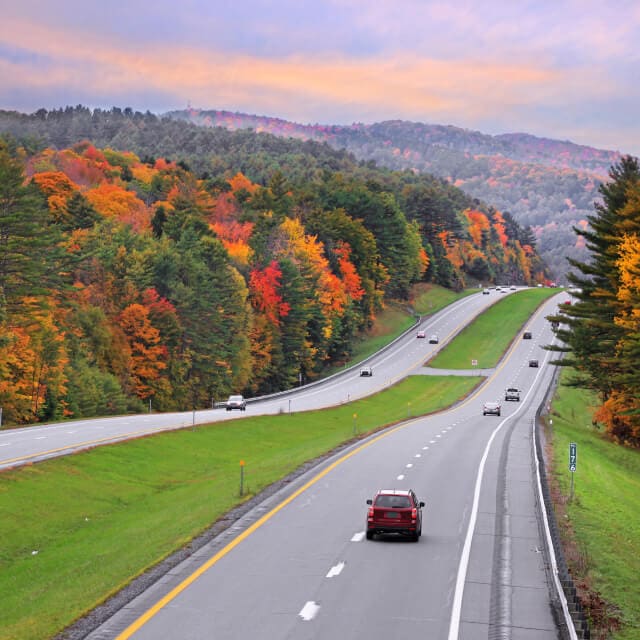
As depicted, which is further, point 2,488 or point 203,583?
point 2,488

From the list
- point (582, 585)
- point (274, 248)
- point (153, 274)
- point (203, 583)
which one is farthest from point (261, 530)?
point (274, 248)

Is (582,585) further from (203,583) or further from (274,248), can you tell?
(274,248)

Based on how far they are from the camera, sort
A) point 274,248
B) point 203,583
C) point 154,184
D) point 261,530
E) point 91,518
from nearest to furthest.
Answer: point 203,583 < point 261,530 < point 91,518 < point 274,248 < point 154,184

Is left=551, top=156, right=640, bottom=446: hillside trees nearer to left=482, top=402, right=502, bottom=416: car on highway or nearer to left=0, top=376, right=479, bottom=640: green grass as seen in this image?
left=482, top=402, right=502, bottom=416: car on highway

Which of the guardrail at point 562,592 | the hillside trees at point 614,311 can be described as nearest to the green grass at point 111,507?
the guardrail at point 562,592

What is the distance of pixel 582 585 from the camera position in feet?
64.3

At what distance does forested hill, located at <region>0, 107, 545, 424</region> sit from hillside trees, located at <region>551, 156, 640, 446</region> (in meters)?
37.8

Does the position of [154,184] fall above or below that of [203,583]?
above

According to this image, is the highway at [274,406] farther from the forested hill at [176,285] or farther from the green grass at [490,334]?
the forested hill at [176,285]

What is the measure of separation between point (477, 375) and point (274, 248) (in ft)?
107

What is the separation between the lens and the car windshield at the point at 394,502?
76.9ft

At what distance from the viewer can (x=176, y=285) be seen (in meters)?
96.1

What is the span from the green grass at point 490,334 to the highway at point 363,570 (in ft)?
273

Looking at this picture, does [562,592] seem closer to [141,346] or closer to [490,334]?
[141,346]
